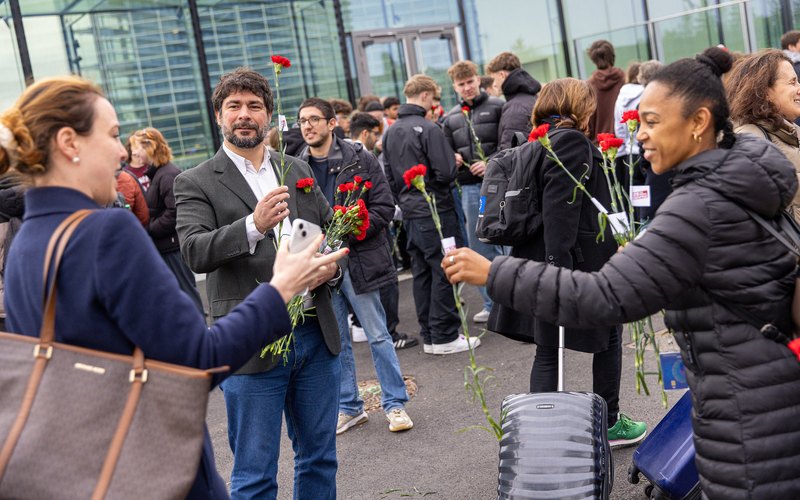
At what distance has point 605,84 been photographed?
32.0 feet

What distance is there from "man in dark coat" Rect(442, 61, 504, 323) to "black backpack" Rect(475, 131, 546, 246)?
3.47m

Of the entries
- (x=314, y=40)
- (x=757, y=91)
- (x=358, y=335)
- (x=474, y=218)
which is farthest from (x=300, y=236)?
(x=314, y=40)

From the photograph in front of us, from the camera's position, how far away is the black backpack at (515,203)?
455 cm

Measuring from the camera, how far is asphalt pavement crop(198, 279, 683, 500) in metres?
4.72

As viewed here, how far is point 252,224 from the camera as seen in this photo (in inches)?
130

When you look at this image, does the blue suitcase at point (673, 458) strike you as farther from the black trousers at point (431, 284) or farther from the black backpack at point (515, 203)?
the black trousers at point (431, 284)

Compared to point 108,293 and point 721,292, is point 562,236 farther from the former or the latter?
point 108,293

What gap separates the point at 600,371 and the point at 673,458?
1.22 meters

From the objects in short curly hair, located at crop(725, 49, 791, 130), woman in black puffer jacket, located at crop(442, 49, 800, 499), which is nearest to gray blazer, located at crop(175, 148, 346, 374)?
woman in black puffer jacket, located at crop(442, 49, 800, 499)

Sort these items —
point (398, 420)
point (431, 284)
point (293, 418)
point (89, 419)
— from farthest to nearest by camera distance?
point (431, 284) → point (398, 420) → point (293, 418) → point (89, 419)

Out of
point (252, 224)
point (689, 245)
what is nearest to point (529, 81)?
point (252, 224)

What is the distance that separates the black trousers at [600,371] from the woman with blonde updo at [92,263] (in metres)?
2.59

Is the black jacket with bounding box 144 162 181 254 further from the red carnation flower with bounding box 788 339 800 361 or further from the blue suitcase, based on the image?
the red carnation flower with bounding box 788 339 800 361

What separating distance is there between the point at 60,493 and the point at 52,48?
34.7ft
